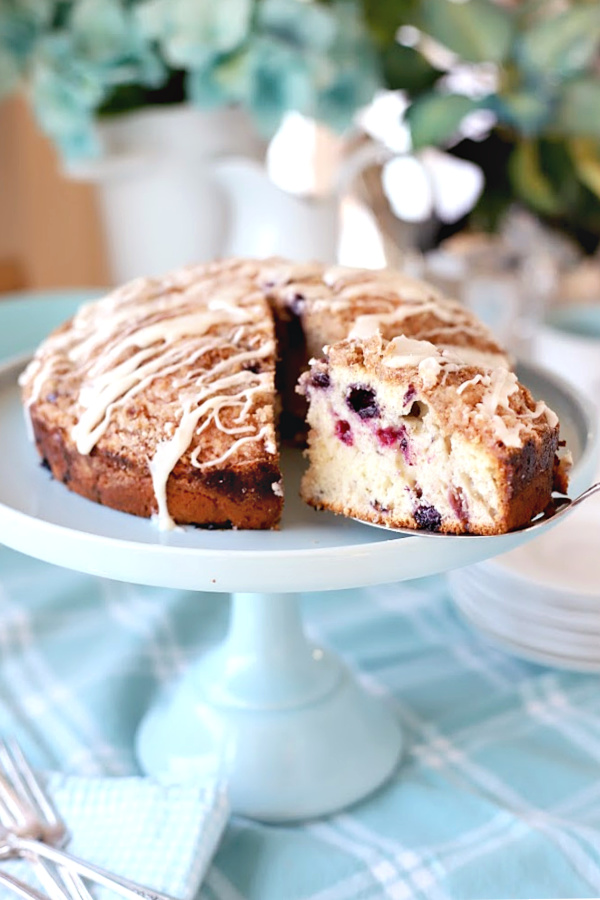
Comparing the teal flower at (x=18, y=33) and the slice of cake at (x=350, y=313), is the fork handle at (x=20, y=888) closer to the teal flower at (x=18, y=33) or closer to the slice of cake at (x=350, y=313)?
the slice of cake at (x=350, y=313)

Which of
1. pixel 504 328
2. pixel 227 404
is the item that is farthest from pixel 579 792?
pixel 504 328

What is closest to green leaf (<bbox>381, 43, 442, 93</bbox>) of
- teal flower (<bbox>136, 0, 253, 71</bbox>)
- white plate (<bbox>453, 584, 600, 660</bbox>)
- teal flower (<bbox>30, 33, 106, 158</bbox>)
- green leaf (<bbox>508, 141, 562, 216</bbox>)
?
green leaf (<bbox>508, 141, 562, 216</bbox>)

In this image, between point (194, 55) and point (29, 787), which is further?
point (194, 55)

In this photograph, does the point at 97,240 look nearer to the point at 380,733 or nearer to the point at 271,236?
the point at 271,236

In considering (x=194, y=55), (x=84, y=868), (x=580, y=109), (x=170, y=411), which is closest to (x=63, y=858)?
(x=84, y=868)

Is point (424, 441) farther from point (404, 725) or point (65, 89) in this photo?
point (65, 89)

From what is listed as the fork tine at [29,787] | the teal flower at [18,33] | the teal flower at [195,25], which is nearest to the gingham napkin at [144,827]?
the fork tine at [29,787]
